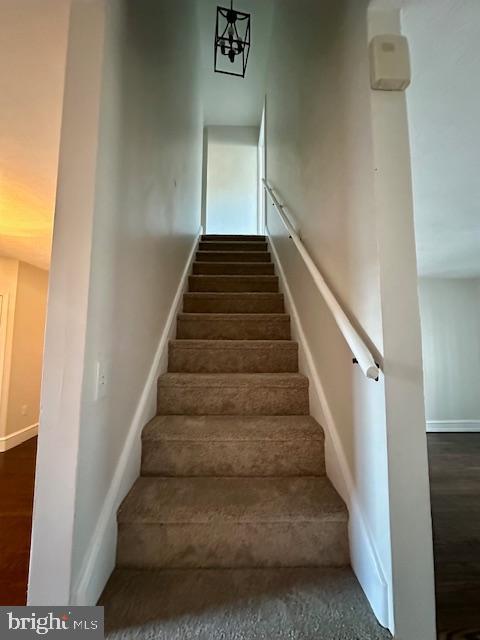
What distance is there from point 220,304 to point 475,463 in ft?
9.35

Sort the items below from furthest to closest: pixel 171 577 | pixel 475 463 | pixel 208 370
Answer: pixel 475 463 → pixel 208 370 → pixel 171 577

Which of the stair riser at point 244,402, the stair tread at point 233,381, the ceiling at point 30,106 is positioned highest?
the ceiling at point 30,106

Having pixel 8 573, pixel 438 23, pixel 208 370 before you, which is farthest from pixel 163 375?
pixel 438 23

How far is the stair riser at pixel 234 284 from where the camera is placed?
8.93 ft

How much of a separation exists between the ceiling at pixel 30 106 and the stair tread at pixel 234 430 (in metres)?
1.61

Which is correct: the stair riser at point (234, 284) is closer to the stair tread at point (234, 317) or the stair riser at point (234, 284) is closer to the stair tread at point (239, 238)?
the stair tread at point (234, 317)

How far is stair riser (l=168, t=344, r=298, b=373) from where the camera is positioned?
6.09ft

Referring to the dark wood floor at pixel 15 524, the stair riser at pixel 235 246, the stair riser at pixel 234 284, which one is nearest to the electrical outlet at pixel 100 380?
the dark wood floor at pixel 15 524

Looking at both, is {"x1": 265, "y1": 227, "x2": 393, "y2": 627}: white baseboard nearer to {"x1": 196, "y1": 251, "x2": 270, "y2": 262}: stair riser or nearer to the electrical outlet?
the electrical outlet

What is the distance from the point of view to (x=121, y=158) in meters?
1.12

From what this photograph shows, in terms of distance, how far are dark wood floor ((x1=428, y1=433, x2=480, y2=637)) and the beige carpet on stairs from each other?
15.0 inches

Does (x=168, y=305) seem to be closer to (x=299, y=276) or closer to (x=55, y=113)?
(x=299, y=276)

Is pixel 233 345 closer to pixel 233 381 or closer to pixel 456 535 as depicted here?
pixel 233 381

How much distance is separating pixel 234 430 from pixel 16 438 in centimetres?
354
